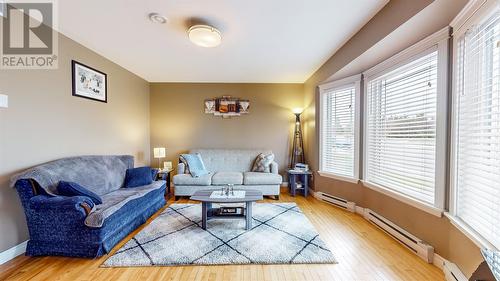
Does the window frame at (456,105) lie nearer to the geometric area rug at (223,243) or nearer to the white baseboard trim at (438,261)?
the white baseboard trim at (438,261)

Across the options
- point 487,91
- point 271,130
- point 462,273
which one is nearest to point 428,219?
point 462,273

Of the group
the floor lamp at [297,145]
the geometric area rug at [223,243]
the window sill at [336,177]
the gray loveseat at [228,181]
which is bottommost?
the geometric area rug at [223,243]

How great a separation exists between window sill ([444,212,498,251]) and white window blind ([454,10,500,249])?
3 centimetres

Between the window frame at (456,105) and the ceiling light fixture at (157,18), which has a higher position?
the ceiling light fixture at (157,18)

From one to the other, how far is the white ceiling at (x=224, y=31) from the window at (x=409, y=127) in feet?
2.46

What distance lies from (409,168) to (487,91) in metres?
1.01

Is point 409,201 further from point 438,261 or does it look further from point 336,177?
point 336,177

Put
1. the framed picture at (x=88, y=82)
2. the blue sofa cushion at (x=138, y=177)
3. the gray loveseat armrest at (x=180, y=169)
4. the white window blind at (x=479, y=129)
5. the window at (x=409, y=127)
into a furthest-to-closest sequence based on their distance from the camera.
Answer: the gray loveseat armrest at (x=180, y=169) → the blue sofa cushion at (x=138, y=177) → the framed picture at (x=88, y=82) → the window at (x=409, y=127) → the white window blind at (x=479, y=129)

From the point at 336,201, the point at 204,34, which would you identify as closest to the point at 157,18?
the point at 204,34

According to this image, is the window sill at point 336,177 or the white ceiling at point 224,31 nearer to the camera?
the white ceiling at point 224,31

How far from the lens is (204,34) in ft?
7.26

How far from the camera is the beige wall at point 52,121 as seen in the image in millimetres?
1944

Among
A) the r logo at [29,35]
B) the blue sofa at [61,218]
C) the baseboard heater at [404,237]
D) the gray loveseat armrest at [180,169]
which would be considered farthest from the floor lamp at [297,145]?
the r logo at [29,35]

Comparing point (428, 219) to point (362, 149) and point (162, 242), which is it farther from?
point (162, 242)
